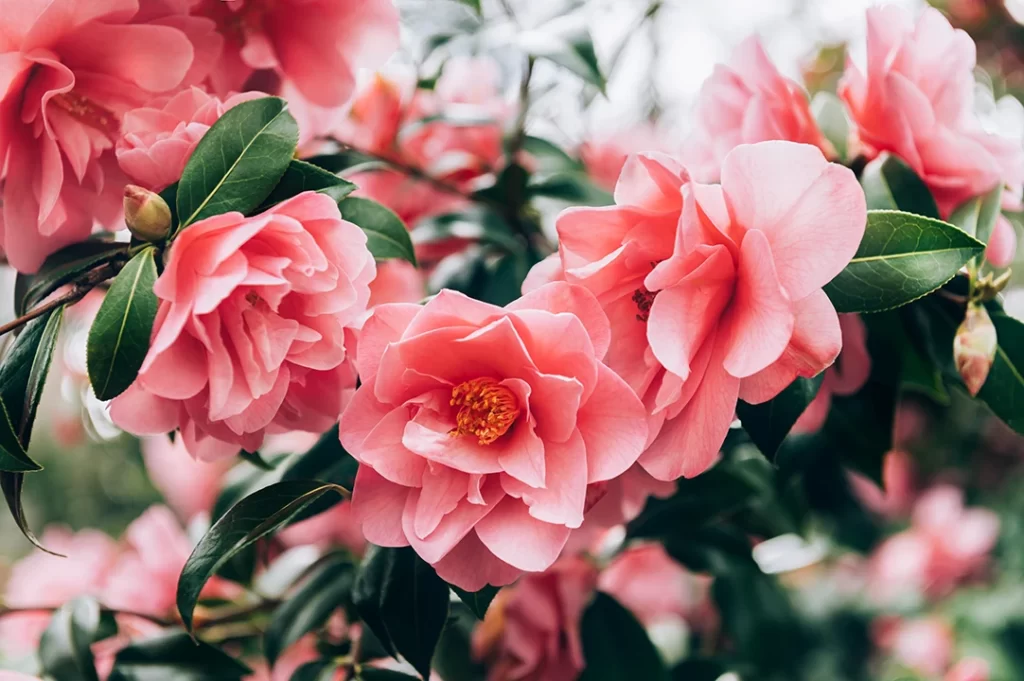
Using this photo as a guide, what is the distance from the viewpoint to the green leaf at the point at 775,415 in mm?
457

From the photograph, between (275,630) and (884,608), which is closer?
(275,630)

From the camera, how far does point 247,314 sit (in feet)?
1.45

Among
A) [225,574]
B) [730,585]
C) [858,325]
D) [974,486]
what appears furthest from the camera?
[974,486]

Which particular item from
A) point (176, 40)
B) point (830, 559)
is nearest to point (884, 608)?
point (830, 559)

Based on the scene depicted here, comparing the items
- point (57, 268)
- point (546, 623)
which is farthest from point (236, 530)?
point (546, 623)

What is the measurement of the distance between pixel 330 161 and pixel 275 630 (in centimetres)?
39

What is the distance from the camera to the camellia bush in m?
0.42

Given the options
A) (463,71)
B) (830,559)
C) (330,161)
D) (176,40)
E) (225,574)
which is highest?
(176,40)

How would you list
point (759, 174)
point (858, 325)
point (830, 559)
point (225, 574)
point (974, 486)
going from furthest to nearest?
point (974, 486), point (830, 559), point (225, 574), point (858, 325), point (759, 174)

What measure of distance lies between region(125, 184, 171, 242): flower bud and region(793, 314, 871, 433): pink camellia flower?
0.43 m

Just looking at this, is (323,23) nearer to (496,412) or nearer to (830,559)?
(496,412)

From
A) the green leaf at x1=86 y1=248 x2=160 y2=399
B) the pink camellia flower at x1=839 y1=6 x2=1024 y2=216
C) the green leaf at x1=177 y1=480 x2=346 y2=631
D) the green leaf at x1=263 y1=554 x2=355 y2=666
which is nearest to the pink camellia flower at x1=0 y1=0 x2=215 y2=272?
the green leaf at x1=86 y1=248 x2=160 y2=399

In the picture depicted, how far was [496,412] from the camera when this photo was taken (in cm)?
45

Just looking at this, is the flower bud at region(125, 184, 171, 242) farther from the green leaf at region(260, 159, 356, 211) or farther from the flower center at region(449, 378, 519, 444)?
the flower center at region(449, 378, 519, 444)
